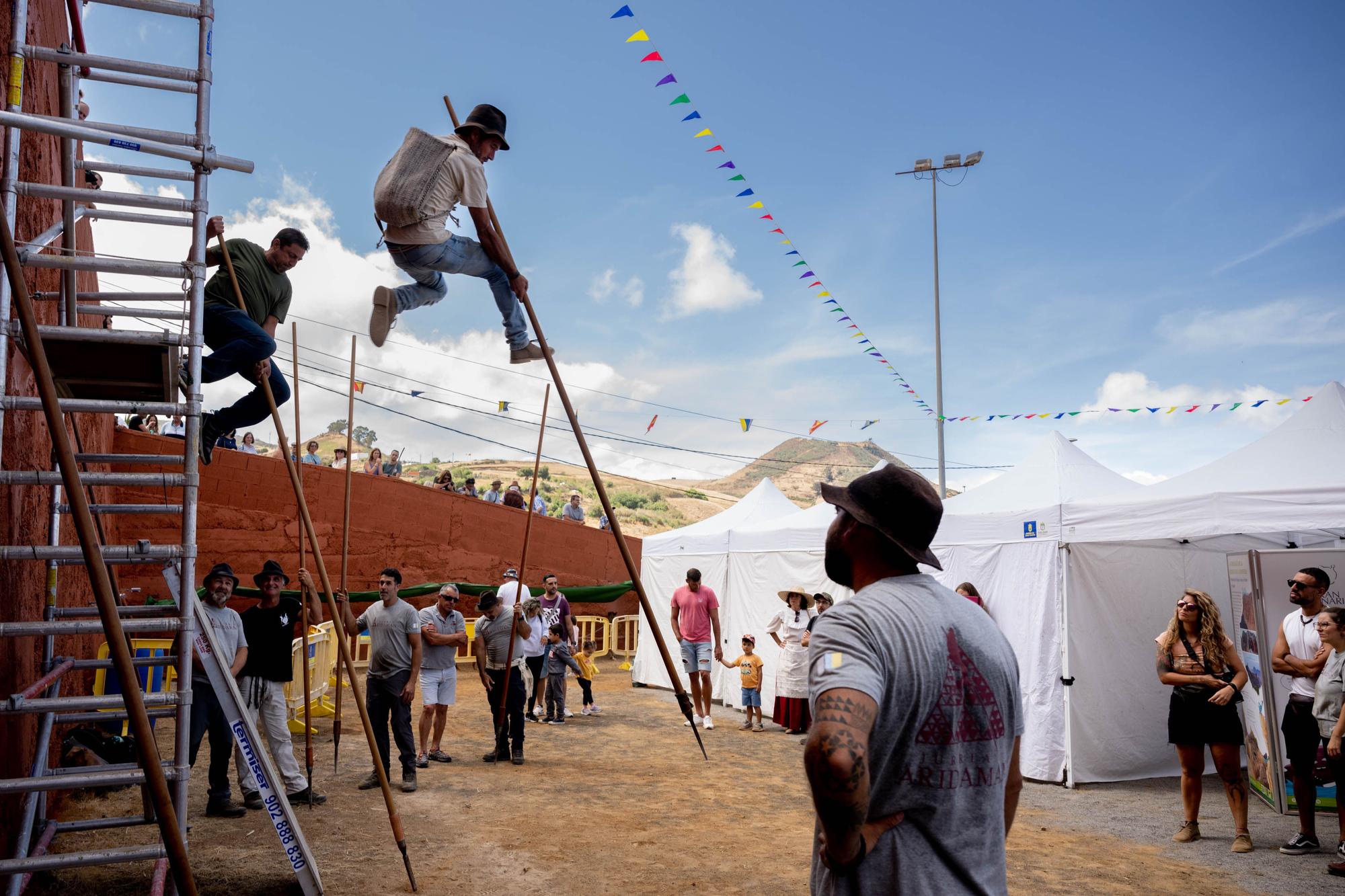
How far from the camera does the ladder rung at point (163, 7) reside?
12.1 feet

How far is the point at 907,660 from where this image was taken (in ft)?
6.39

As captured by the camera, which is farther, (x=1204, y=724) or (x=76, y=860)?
(x=1204, y=724)

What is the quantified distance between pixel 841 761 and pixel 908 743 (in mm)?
260

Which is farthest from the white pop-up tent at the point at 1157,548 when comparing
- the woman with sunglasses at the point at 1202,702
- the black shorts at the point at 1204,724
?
the black shorts at the point at 1204,724

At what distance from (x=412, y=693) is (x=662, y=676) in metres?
8.03

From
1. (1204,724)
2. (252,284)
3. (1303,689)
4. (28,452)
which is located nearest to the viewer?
(252,284)

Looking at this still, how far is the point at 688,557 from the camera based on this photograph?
1452cm

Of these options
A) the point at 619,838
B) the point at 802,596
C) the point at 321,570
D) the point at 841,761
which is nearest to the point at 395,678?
the point at 619,838

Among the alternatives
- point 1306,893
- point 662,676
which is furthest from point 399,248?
point 662,676

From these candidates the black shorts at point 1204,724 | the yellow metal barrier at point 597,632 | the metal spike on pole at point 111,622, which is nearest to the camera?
the metal spike on pole at point 111,622

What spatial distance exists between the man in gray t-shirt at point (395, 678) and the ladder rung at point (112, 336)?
185 inches

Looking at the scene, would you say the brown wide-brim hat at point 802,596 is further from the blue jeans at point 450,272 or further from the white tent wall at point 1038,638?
the blue jeans at point 450,272

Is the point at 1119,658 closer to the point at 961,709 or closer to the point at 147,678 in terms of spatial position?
the point at 961,709

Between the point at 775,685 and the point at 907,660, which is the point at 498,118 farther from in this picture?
the point at 775,685
